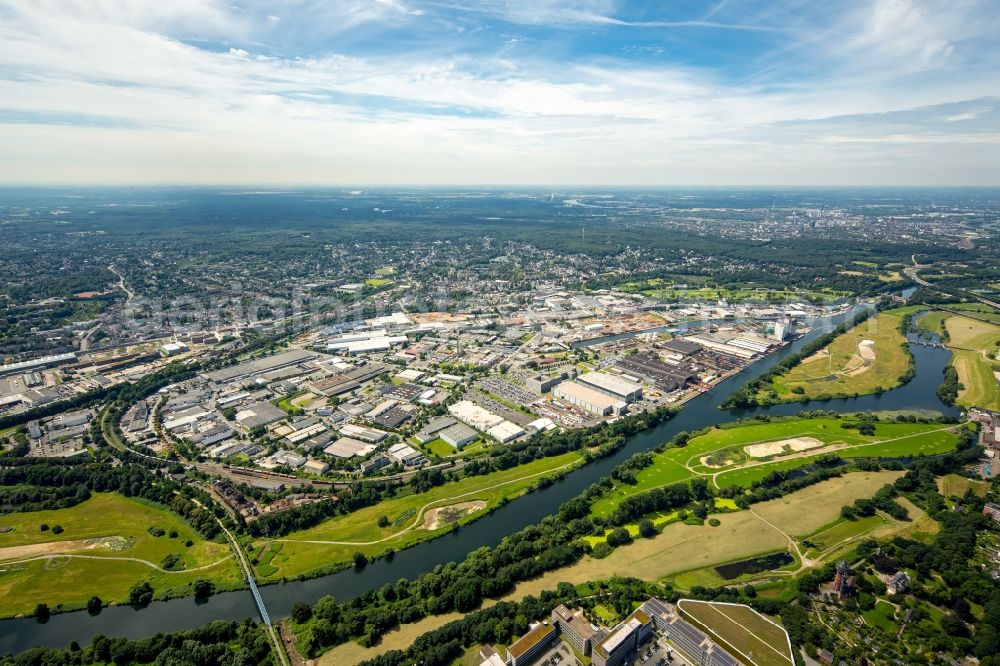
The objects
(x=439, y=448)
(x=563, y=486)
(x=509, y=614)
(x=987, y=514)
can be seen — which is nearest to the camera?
(x=509, y=614)

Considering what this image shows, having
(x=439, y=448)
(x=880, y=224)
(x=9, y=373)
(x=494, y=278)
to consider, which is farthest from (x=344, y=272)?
(x=880, y=224)

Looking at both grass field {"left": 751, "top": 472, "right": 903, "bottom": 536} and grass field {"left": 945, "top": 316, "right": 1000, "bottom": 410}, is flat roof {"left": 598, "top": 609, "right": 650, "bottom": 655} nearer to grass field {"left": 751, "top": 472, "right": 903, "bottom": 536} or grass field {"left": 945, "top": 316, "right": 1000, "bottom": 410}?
grass field {"left": 751, "top": 472, "right": 903, "bottom": 536}

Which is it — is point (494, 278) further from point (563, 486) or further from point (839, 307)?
point (563, 486)

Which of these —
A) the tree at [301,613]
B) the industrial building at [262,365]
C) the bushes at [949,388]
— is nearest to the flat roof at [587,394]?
the tree at [301,613]

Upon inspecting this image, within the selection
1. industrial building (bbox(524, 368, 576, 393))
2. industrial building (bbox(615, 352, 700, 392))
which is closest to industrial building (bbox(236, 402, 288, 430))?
industrial building (bbox(524, 368, 576, 393))

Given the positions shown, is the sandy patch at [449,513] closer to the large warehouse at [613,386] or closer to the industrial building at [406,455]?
the industrial building at [406,455]

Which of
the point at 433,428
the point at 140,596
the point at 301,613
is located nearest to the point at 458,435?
the point at 433,428
